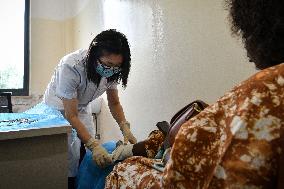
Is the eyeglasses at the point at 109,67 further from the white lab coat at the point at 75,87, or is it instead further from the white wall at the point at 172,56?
the white wall at the point at 172,56

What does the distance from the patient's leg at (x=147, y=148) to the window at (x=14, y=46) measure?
2383 millimetres

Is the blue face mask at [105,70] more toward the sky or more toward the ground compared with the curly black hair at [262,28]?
more toward the ground

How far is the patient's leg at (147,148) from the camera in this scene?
3.98 feet

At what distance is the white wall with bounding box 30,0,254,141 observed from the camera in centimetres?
129

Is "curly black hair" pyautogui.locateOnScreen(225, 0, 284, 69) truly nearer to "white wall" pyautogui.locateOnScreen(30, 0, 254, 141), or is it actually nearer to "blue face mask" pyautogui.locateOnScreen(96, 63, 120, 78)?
"white wall" pyautogui.locateOnScreen(30, 0, 254, 141)

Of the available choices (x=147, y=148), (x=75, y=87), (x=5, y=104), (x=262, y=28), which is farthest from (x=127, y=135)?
(x=5, y=104)

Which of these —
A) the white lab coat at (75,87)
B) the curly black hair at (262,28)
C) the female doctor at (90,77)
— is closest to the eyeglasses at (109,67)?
the female doctor at (90,77)

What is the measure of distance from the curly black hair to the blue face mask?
106cm

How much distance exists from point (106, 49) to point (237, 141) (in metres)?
1.16

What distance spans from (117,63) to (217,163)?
117 centimetres

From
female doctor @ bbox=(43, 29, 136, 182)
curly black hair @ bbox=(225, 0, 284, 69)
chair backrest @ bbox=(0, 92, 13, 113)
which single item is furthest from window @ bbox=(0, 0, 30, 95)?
curly black hair @ bbox=(225, 0, 284, 69)

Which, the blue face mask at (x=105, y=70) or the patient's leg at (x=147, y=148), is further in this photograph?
the blue face mask at (x=105, y=70)

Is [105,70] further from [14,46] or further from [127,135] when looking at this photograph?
[14,46]

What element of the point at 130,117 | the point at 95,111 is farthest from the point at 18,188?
the point at 95,111
